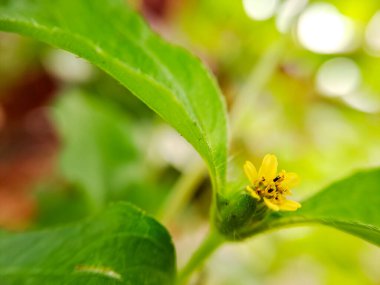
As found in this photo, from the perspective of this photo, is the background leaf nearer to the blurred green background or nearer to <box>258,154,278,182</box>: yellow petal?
the blurred green background

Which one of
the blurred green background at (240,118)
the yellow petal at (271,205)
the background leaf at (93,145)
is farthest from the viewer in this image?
the blurred green background at (240,118)

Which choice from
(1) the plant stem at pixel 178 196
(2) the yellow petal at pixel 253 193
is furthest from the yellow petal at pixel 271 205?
(1) the plant stem at pixel 178 196

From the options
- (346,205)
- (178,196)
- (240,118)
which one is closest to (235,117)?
(240,118)

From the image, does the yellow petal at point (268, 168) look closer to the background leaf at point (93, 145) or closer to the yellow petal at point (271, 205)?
the yellow petal at point (271, 205)

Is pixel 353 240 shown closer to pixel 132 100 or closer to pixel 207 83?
pixel 132 100

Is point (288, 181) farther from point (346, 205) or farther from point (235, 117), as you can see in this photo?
point (235, 117)

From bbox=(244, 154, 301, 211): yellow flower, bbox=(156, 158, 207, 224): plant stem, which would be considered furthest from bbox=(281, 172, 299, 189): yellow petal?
bbox=(156, 158, 207, 224): plant stem
